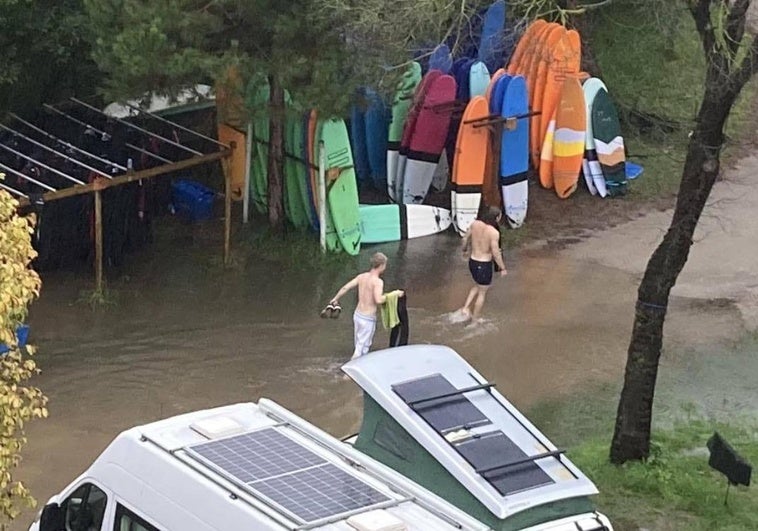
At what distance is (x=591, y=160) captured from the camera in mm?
19625

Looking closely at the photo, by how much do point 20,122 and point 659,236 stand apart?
29.5 ft

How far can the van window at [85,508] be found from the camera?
23.5 feet

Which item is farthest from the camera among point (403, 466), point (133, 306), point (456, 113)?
point (456, 113)

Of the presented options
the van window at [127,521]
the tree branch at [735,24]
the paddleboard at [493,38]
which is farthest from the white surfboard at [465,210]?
the van window at [127,521]

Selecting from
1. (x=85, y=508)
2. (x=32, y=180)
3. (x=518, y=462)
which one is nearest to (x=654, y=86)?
(x=32, y=180)

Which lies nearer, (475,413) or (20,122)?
(475,413)

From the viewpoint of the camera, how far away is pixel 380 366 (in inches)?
304

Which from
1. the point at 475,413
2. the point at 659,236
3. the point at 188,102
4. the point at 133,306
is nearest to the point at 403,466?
the point at 475,413

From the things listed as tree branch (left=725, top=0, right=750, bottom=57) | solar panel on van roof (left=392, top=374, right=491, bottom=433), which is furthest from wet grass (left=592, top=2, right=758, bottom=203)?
solar panel on van roof (left=392, top=374, right=491, bottom=433)

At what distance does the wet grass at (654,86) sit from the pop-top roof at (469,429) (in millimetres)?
13239

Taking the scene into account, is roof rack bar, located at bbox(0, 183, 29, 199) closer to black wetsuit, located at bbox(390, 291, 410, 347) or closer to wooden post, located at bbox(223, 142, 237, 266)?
wooden post, located at bbox(223, 142, 237, 266)

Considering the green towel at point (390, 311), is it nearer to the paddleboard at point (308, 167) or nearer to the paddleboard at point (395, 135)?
the paddleboard at point (308, 167)

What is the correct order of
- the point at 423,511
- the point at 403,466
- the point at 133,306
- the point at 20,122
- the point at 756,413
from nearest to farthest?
the point at 423,511
the point at 403,466
the point at 756,413
the point at 133,306
the point at 20,122

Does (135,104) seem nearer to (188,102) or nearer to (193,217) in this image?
(188,102)
